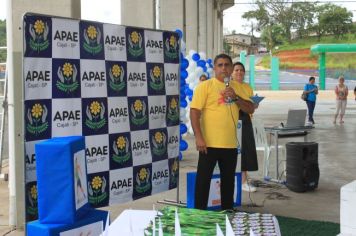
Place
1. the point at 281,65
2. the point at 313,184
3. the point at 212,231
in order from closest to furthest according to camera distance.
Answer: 1. the point at 212,231
2. the point at 313,184
3. the point at 281,65

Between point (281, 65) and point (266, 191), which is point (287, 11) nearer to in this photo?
point (281, 65)

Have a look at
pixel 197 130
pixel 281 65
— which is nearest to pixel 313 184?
pixel 197 130

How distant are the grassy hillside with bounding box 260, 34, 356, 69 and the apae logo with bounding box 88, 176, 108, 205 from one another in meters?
50.4

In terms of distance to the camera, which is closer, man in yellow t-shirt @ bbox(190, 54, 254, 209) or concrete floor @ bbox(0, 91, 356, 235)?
man in yellow t-shirt @ bbox(190, 54, 254, 209)

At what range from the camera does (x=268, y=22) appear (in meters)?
82.6

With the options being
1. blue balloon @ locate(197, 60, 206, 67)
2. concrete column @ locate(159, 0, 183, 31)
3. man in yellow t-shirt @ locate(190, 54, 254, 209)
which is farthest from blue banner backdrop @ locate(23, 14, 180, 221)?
concrete column @ locate(159, 0, 183, 31)

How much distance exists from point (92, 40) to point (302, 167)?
3260 mm

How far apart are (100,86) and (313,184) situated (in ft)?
10.7

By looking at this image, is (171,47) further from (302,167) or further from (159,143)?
(302,167)

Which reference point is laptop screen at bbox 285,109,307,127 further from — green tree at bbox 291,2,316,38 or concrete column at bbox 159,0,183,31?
green tree at bbox 291,2,316,38

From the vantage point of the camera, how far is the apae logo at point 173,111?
502 centimetres

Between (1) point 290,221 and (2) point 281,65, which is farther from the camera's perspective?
(2) point 281,65

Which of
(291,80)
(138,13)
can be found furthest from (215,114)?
(291,80)

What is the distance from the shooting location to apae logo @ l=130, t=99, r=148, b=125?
4.56 meters
